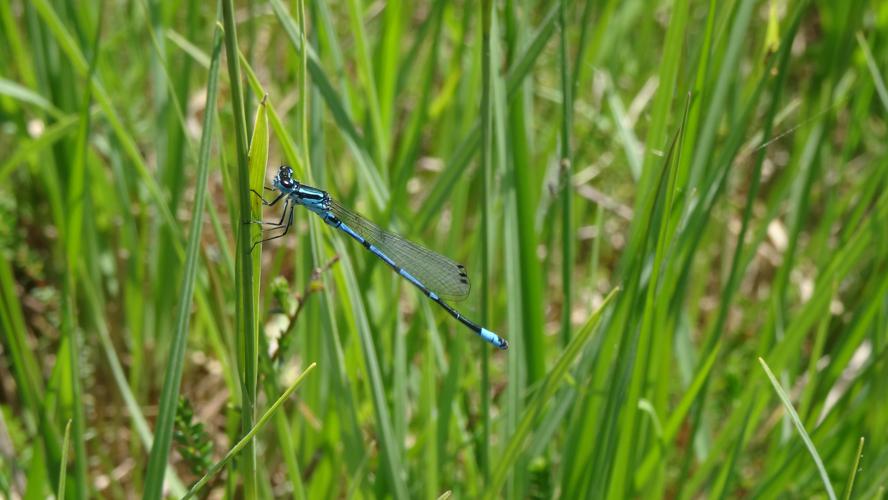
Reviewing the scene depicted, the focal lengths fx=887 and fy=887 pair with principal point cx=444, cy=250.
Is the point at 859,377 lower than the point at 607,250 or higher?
lower

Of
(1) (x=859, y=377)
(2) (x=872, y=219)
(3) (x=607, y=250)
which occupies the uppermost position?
(3) (x=607, y=250)

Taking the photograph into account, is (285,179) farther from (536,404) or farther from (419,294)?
(536,404)

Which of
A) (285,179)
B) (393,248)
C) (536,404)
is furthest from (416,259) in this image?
(536,404)

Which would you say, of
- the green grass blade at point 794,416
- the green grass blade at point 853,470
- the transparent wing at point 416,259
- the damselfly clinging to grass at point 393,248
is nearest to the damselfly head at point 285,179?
the damselfly clinging to grass at point 393,248

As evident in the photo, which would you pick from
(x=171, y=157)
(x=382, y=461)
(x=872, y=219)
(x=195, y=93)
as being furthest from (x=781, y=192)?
(x=195, y=93)

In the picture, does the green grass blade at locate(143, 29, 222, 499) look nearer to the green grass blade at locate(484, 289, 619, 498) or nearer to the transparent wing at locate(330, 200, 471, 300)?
the green grass blade at locate(484, 289, 619, 498)

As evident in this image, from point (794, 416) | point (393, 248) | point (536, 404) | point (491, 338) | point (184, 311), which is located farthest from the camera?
point (393, 248)

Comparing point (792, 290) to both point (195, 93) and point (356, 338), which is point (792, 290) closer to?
point (356, 338)
